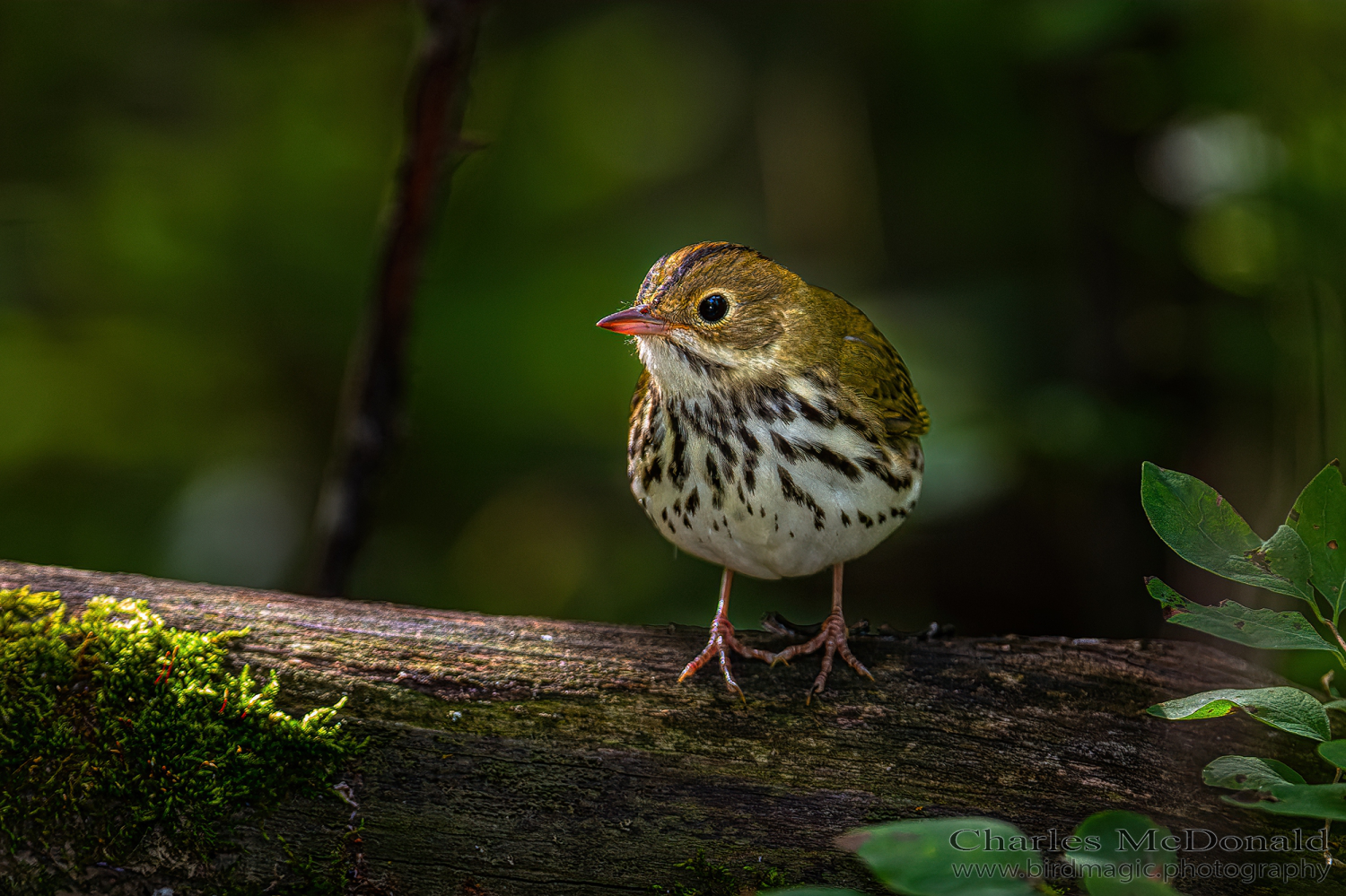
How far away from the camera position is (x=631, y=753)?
2.19 meters

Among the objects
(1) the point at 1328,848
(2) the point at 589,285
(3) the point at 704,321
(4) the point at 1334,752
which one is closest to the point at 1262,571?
(4) the point at 1334,752

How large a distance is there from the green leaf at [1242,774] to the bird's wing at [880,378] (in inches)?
54.4

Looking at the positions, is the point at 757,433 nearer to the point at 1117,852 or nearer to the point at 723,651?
the point at 723,651

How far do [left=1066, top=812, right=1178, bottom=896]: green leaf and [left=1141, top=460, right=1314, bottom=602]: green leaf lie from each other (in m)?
0.58

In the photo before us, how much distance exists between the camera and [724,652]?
2525 millimetres

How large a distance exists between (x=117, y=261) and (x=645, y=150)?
273 centimetres

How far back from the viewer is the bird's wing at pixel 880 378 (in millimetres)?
Answer: 2975

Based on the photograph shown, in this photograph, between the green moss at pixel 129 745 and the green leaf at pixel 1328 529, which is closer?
the green leaf at pixel 1328 529

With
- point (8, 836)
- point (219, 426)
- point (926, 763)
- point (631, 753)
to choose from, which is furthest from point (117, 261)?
point (926, 763)

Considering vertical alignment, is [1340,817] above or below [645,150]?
below

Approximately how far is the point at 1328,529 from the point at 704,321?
5.06ft

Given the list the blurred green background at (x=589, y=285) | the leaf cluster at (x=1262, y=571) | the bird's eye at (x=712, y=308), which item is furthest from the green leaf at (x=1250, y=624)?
the blurred green background at (x=589, y=285)

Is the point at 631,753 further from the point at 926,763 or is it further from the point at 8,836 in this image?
the point at 8,836

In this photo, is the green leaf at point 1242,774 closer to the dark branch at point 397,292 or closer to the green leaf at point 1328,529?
the green leaf at point 1328,529
